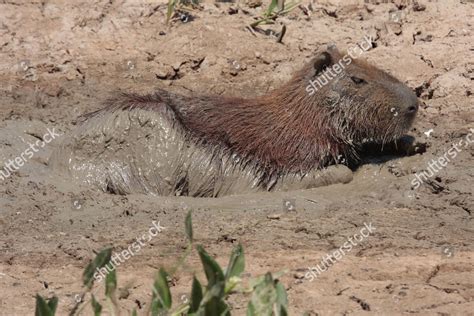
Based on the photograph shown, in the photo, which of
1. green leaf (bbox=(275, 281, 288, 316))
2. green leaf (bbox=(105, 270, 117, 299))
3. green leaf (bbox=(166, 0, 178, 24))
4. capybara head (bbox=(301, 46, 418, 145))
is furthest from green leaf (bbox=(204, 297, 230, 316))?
green leaf (bbox=(166, 0, 178, 24))

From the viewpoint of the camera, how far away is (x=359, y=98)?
31.9ft

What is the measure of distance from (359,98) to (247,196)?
1577mm

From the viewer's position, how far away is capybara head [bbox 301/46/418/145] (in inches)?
378

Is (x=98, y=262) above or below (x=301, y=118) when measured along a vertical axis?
above

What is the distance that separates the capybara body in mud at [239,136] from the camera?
9.45 m

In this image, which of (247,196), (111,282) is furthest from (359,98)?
(111,282)

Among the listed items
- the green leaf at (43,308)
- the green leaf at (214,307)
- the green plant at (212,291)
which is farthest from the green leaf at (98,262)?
the green leaf at (214,307)

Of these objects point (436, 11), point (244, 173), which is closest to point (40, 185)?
point (244, 173)

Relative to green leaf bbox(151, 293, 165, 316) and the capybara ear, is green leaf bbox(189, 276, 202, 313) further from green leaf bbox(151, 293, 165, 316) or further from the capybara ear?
the capybara ear

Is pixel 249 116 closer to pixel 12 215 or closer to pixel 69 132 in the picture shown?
pixel 69 132

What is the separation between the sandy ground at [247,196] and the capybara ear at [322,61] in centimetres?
114

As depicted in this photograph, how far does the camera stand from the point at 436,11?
1127 cm

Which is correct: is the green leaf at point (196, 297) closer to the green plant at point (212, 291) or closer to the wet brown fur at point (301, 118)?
the green plant at point (212, 291)

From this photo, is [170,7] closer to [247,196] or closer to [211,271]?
[247,196]
